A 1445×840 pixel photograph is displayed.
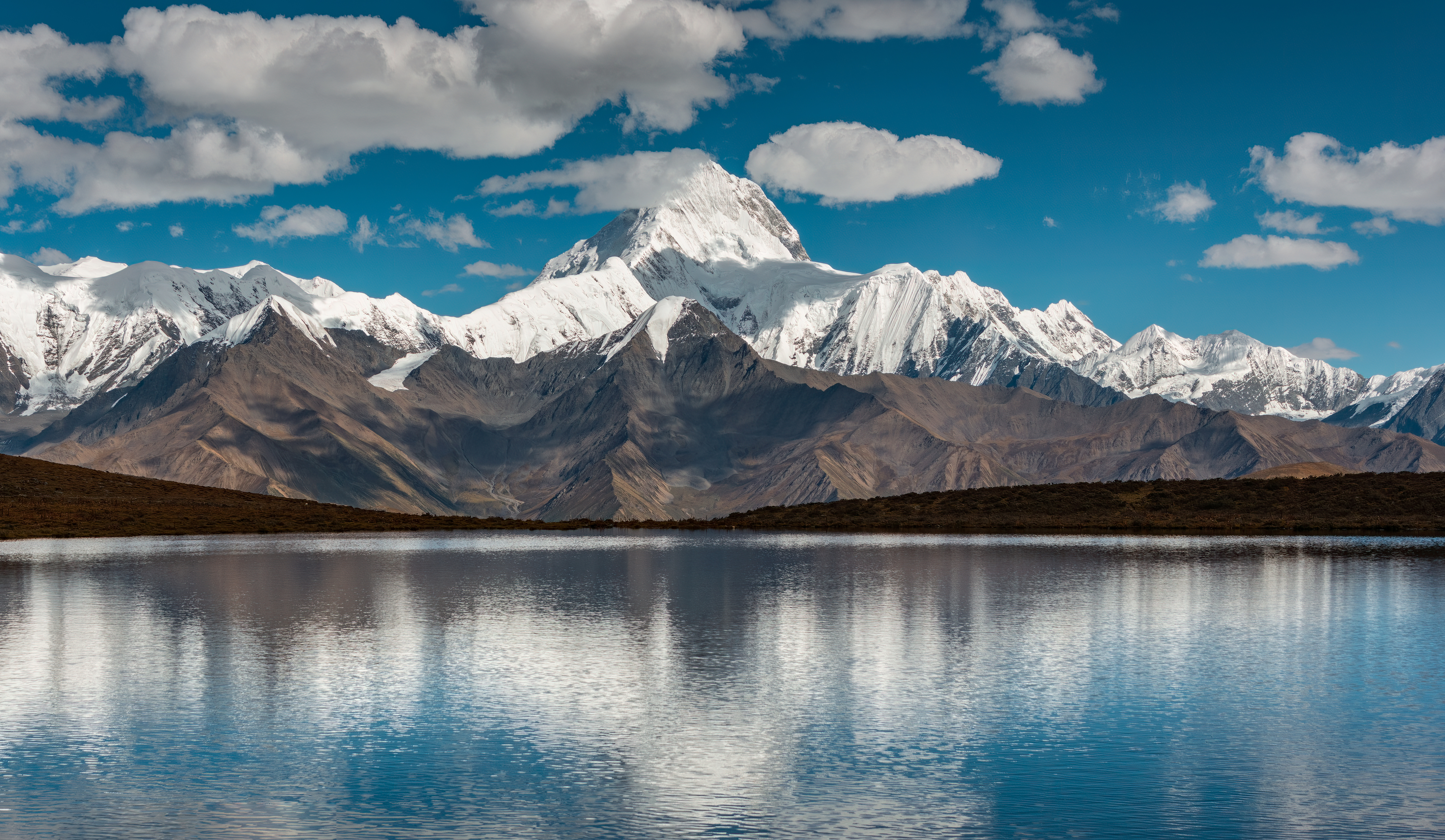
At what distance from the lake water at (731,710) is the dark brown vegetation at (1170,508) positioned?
7413cm

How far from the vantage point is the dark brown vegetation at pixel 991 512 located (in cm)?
14775

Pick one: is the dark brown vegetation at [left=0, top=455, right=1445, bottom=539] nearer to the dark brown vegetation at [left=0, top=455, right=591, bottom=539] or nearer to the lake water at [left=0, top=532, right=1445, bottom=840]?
the dark brown vegetation at [left=0, top=455, right=591, bottom=539]

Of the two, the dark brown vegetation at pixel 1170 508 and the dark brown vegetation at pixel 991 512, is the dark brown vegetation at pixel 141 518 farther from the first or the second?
the dark brown vegetation at pixel 1170 508

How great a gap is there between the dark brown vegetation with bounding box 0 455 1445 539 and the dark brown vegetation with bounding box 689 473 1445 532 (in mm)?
253

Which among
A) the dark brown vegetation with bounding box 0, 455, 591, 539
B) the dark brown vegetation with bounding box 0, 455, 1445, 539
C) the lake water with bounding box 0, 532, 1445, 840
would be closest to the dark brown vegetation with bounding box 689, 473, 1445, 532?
the dark brown vegetation with bounding box 0, 455, 1445, 539

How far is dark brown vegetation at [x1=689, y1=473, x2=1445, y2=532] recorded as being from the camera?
14512 cm

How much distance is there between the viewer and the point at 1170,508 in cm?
15975

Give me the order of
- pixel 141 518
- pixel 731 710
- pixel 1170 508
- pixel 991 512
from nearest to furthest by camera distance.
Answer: pixel 731 710, pixel 1170 508, pixel 991 512, pixel 141 518

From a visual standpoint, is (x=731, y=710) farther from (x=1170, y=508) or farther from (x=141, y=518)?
(x=141, y=518)

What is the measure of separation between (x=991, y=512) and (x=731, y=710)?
442 feet

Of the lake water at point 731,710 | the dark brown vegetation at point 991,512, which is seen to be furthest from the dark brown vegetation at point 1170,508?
the lake water at point 731,710

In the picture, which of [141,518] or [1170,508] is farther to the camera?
[141,518]

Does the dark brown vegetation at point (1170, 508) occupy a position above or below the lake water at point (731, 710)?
above

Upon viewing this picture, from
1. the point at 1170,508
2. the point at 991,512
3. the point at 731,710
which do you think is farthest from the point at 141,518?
the point at 731,710
